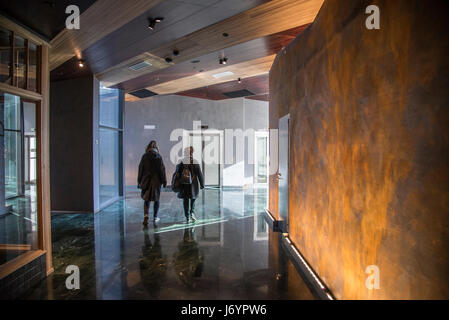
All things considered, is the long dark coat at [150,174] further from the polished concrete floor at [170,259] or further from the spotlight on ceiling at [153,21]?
the spotlight on ceiling at [153,21]

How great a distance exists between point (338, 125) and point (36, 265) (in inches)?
142

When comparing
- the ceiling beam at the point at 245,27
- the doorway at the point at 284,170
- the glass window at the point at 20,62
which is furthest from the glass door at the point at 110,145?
the doorway at the point at 284,170

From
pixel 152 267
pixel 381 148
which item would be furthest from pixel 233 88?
pixel 381 148

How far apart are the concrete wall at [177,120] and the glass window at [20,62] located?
729 centimetres

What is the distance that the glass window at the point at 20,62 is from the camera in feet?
9.26

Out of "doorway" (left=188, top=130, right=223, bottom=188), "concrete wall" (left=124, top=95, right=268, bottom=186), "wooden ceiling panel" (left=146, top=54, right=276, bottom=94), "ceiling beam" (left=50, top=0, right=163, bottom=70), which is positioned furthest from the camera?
"doorway" (left=188, top=130, right=223, bottom=188)

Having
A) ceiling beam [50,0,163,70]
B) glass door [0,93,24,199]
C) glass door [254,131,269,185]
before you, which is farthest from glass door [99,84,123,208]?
glass door [254,131,269,185]

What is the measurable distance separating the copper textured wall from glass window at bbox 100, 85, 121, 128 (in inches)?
239

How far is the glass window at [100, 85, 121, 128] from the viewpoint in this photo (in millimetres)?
7223

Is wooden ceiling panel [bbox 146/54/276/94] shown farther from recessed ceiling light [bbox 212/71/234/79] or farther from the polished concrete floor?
the polished concrete floor

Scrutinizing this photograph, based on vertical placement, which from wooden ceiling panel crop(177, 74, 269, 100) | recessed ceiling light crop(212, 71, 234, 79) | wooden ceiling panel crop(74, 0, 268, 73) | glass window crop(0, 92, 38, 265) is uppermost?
wooden ceiling panel crop(177, 74, 269, 100)

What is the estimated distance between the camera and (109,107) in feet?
24.8
